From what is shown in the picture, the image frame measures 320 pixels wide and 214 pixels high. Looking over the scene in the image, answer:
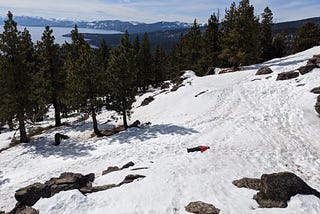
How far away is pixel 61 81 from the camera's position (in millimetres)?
35188

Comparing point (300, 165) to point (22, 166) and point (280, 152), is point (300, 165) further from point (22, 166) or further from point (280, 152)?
point (22, 166)

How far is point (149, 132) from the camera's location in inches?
1059

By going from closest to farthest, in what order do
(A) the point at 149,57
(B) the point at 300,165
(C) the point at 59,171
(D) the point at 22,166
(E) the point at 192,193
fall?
(E) the point at 192,193
(B) the point at 300,165
(C) the point at 59,171
(D) the point at 22,166
(A) the point at 149,57

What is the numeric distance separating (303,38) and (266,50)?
737cm

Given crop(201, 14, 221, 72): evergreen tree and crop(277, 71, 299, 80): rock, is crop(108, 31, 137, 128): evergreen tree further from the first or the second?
crop(201, 14, 221, 72): evergreen tree

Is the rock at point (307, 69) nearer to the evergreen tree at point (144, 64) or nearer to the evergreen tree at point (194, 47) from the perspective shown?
the evergreen tree at point (194, 47)

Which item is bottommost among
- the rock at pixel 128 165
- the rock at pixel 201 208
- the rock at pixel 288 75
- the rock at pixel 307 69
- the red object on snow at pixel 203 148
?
the rock at pixel 128 165

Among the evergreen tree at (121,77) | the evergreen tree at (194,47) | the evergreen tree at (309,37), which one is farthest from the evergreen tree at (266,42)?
the evergreen tree at (121,77)

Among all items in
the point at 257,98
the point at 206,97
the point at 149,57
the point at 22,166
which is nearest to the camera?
the point at 22,166

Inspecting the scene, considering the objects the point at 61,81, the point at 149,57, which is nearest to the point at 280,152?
the point at 61,81

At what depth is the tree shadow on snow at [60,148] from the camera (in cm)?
2517

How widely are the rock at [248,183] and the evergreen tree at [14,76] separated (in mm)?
20880

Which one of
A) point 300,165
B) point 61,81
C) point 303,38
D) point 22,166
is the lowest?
point 22,166

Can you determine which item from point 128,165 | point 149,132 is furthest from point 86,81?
point 128,165
